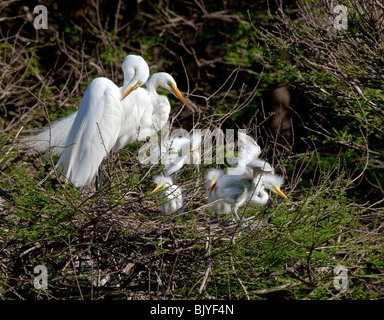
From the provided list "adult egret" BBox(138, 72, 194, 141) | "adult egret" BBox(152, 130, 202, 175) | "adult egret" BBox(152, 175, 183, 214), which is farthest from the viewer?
"adult egret" BBox(138, 72, 194, 141)

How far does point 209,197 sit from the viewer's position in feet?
9.32

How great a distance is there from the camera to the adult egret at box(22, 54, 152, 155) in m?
3.41

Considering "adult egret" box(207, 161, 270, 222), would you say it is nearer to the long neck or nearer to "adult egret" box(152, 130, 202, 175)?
the long neck

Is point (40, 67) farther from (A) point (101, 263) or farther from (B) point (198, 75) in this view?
(A) point (101, 263)

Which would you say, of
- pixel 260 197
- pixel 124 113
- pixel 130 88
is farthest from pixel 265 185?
pixel 124 113

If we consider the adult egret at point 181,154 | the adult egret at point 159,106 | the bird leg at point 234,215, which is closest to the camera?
the bird leg at point 234,215

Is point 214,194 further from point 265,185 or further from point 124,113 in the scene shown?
point 124,113

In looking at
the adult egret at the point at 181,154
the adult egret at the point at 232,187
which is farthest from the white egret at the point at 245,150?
the adult egret at the point at 181,154

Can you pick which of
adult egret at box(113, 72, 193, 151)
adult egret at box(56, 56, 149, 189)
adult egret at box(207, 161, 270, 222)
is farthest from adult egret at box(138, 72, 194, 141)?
adult egret at box(207, 161, 270, 222)

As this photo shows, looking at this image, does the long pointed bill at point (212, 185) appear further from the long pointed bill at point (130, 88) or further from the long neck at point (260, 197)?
the long pointed bill at point (130, 88)

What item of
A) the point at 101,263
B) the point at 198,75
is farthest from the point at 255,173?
the point at 198,75

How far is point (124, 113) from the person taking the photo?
3.62 metres

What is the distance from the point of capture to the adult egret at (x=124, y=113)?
134 inches

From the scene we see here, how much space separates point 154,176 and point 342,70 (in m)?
1.15
